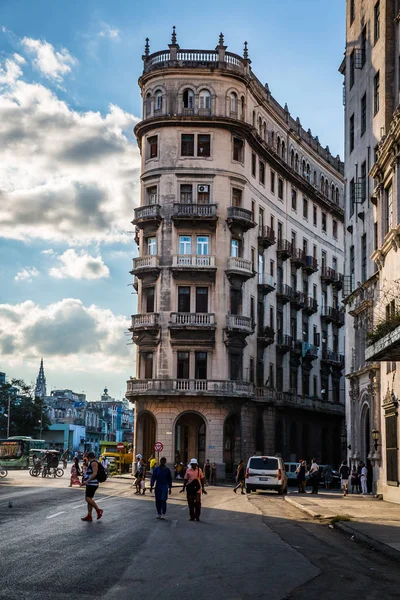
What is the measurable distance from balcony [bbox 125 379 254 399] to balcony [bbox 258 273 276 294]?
378 inches

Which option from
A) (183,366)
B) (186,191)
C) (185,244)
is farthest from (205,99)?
(183,366)

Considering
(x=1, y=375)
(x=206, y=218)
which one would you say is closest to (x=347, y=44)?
(x=206, y=218)

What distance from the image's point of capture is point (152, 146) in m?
67.9

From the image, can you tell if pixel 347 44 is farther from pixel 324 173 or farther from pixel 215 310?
pixel 324 173

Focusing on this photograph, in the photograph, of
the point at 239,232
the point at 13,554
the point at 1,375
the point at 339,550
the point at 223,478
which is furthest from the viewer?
the point at 1,375

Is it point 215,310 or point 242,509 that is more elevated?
point 215,310

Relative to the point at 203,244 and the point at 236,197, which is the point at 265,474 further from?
the point at 236,197

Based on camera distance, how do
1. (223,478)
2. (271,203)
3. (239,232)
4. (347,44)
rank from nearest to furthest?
(347,44)
(223,478)
(239,232)
(271,203)

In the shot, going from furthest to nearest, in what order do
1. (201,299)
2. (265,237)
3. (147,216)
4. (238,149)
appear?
(265,237) < (238,149) < (147,216) < (201,299)

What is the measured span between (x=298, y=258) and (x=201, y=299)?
53.4 ft

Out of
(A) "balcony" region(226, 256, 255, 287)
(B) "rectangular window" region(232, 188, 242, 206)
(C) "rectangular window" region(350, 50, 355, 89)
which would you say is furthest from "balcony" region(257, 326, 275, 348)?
(C) "rectangular window" region(350, 50, 355, 89)

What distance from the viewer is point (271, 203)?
74.2 m

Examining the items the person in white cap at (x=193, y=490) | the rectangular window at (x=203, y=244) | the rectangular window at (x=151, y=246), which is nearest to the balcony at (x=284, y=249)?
the rectangular window at (x=203, y=244)

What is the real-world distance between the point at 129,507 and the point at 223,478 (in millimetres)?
32886
